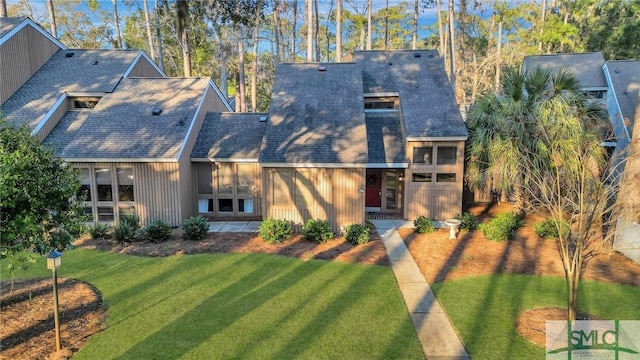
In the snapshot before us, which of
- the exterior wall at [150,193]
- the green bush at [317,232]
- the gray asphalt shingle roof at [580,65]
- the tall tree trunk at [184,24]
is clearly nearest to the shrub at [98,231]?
the exterior wall at [150,193]

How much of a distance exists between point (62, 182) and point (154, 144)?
8274mm

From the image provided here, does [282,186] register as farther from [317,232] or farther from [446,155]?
[446,155]

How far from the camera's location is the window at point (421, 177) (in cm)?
1603

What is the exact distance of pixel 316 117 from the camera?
1628 centimetres

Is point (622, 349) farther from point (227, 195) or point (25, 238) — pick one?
point (227, 195)

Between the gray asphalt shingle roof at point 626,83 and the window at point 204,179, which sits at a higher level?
the gray asphalt shingle roof at point 626,83

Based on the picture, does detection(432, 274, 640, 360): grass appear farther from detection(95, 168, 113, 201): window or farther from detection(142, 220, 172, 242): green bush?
detection(95, 168, 113, 201): window

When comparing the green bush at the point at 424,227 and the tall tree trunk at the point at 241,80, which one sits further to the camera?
the tall tree trunk at the point at 241,80

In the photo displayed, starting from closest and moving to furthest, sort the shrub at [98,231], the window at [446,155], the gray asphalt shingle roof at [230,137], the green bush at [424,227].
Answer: the shrub at [98,231] → the green bush at [424,227] → the window at [446,155] → the gray asphalt shingle roof at [230,137]

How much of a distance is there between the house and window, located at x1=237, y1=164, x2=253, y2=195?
0.04 metres

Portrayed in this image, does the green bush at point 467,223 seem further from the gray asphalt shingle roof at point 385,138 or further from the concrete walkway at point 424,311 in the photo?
the gray asphalt shingle roof at point 385,138

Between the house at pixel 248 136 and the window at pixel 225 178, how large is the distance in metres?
0.04

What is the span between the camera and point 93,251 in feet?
40.4

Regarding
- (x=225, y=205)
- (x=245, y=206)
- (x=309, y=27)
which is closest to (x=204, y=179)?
(x=225, y=205)
